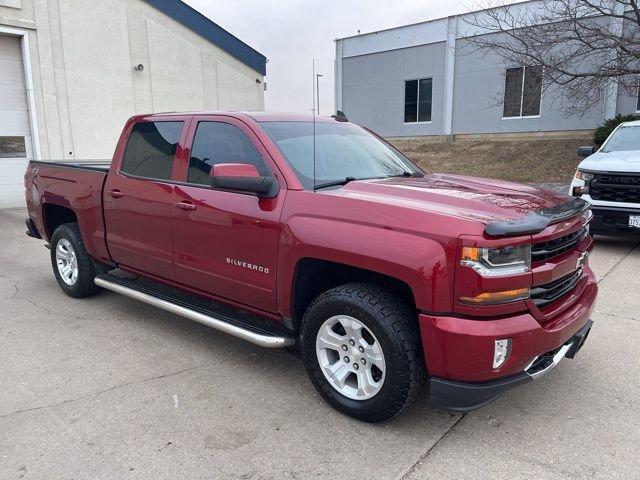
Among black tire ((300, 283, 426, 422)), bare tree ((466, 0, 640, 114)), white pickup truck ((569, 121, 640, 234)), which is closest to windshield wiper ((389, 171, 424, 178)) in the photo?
black tire ((300, 283, 426, 422))

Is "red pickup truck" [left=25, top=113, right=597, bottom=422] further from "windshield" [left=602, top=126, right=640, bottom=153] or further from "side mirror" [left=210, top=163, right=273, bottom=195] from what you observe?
"windshield" [left=602, top=126, right=640, bottom=153]

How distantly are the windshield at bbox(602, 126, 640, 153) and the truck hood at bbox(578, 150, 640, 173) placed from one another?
0.29 metres

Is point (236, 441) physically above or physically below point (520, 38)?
below

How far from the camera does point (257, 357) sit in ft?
13.3

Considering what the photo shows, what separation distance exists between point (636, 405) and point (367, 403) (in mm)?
1740

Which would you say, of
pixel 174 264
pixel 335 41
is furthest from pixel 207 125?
pixel 335 41

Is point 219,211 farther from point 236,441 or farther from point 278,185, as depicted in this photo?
point 236,441

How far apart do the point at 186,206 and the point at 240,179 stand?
820mm

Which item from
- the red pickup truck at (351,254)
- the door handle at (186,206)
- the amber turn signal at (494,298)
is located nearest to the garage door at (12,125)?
the red pickup truck at (351,254)

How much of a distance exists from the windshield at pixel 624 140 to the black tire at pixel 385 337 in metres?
6.75

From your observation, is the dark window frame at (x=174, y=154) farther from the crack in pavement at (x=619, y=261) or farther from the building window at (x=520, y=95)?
the building window at (x=520, y=95)

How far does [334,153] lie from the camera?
3910mm

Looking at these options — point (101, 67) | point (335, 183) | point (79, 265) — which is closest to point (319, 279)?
point (335, 183)

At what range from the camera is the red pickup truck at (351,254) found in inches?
105
